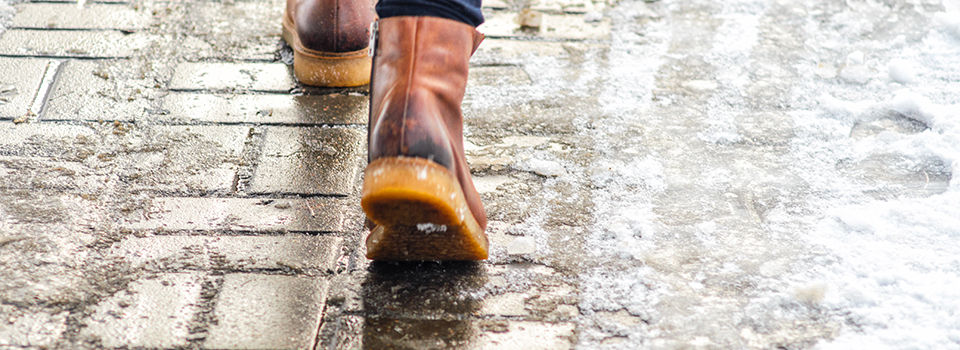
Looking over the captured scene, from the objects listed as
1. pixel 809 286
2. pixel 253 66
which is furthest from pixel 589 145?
pixel 253 66

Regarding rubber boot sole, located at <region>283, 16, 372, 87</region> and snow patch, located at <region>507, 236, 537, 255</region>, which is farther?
rubber boot sole, located at <region>283, 16, 372, 87</region>

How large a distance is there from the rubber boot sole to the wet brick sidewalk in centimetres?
5

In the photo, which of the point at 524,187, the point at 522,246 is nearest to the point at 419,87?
the point at 522,246

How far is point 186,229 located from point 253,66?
3.32 feet

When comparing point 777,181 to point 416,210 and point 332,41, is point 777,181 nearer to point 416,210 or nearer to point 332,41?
point 416,210

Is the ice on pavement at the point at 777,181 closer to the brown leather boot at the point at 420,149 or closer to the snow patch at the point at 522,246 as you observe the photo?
the snow patch at the point at 522,246

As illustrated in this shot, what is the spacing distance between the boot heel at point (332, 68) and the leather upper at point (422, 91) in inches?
Result: 35.3

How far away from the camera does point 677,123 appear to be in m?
2.49

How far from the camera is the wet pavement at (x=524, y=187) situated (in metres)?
1.64

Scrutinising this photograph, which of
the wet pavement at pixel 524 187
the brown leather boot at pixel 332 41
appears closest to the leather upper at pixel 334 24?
the brown leather boot at pixel 332 41

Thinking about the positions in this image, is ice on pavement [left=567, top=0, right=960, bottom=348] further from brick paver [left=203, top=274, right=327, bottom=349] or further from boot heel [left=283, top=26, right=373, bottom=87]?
boot heel [left=283, top=26, right=373, bottom=87]

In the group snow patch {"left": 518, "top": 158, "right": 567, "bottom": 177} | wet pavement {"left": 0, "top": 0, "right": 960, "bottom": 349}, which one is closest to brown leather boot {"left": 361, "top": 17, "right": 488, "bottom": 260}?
wet pavement {"left": 0, "top": 0, "right": 960, "bottom": 349}

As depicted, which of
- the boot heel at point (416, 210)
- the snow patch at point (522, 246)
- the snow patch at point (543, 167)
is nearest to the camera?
the boot heel at point (416, 210)

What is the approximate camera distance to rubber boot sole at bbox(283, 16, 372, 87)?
262 cm
